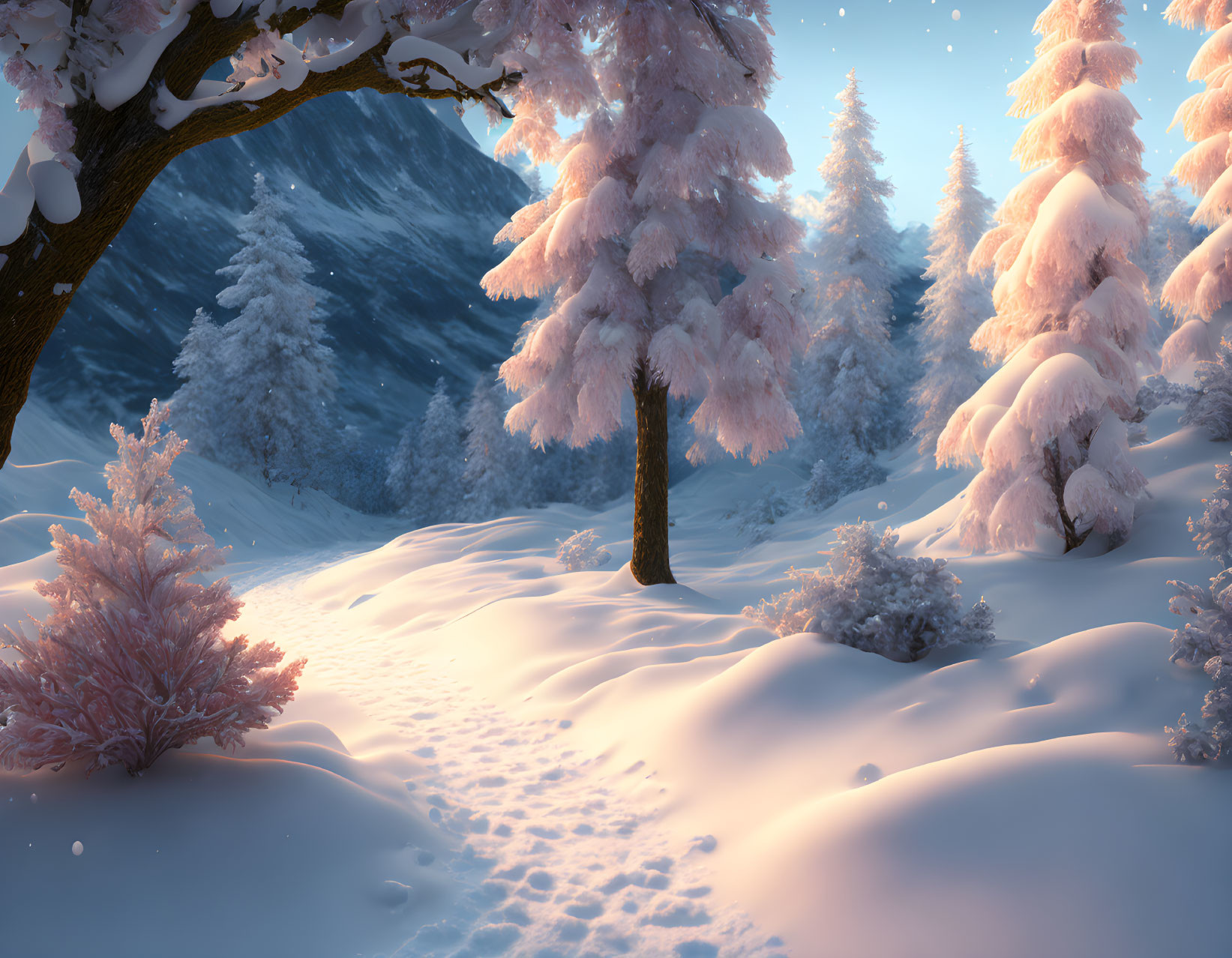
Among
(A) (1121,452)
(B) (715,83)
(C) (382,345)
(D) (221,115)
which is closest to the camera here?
(D) (221,115)

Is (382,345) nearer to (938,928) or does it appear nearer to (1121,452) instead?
(1121,452)

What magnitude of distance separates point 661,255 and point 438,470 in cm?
2153

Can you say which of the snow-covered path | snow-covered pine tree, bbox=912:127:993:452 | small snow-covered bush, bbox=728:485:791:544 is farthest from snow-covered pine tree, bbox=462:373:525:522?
the snow-covered path

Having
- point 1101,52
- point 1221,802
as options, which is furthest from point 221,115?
point 1101,52

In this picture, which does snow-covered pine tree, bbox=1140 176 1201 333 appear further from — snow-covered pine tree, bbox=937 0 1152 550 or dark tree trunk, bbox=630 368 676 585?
dark tree trunk, bbox=630 368 676 585

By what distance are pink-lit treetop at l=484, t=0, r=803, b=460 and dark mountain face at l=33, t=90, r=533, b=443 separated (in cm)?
2548

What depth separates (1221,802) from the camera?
297cm

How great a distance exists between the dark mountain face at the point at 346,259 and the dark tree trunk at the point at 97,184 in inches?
1116

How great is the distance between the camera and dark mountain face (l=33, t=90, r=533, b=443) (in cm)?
2938

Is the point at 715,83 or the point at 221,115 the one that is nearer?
the point at 221,115

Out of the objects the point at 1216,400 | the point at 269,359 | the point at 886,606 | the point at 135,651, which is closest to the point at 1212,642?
the point at 886,606

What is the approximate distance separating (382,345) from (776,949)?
43.3 m

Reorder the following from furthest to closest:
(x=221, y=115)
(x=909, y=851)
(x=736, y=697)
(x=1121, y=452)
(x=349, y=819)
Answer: (x=1121, y=452) < (x=736, y=697) < (x=221, y=115) < (x=349, y=819) < (x=909, y=851)

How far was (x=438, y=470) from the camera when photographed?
28.6 meters
